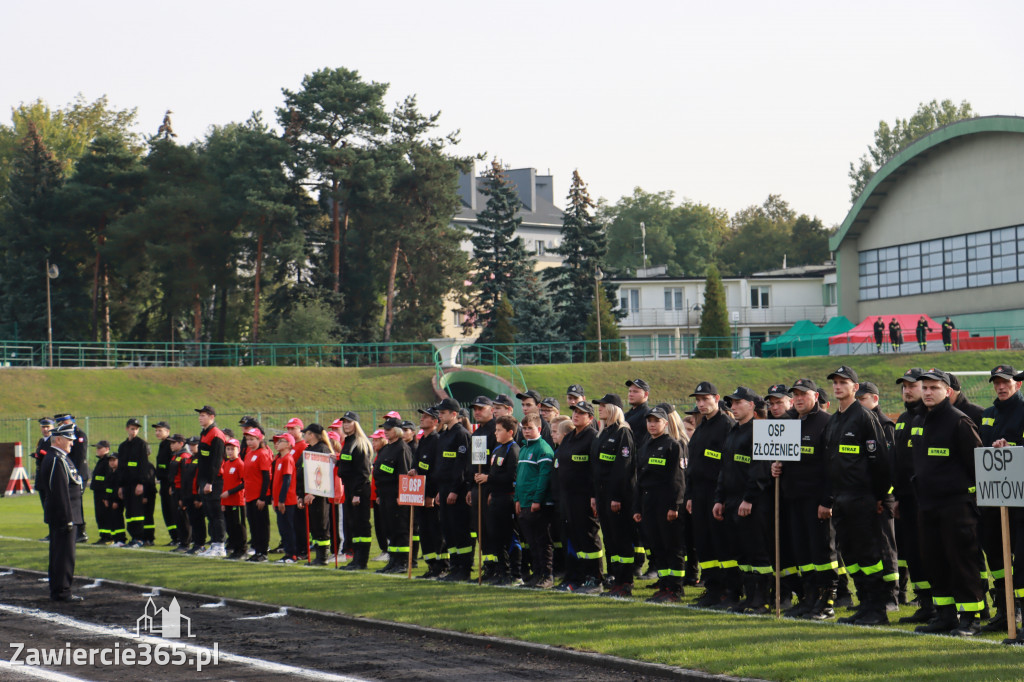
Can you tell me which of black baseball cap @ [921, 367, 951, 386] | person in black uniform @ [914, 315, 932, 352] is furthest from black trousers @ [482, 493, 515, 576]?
person in black uniform @ [914, 315, 932, 352]

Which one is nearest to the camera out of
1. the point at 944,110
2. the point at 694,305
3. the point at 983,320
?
the point at 983,320

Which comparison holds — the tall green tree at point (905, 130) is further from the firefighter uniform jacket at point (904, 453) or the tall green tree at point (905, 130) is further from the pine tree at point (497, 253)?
the firefighter uniform jacket at point (904, 453)

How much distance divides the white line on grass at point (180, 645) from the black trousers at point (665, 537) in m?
4.28

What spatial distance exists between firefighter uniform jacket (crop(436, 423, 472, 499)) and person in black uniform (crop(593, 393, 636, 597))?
2.03 metres

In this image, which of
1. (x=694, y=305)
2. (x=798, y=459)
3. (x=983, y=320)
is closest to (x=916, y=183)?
(x=983, y=320)

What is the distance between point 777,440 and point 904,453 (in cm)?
120

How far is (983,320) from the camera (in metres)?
57.6

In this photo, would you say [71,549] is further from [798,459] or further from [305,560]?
[798,459]

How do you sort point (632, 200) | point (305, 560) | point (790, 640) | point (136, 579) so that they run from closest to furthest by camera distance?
point (790, 640), point (136, 579), point (305, 560), point (632, 200)

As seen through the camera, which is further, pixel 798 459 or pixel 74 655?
pixel 798 459

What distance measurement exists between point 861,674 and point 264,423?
38842mm

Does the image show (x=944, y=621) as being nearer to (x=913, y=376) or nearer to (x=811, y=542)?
(x=811, y=542)

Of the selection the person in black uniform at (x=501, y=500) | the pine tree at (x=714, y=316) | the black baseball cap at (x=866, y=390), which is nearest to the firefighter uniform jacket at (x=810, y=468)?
the black baseball cap at (x=866, y=390)

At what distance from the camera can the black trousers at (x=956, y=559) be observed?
9.88m
